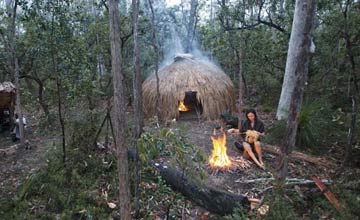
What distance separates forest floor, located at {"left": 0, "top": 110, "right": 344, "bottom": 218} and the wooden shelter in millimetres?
1304

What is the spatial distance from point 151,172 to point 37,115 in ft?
25.9

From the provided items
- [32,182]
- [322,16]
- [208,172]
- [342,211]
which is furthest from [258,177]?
[322,16]

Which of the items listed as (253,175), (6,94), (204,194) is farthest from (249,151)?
(6,94)


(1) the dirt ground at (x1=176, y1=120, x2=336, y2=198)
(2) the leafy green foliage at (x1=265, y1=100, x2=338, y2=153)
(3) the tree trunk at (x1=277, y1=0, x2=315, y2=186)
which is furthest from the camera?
(2) the leafy green foliage at (x1=265, y1=100, x2=338, y2=153)

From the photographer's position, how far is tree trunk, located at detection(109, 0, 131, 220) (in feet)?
10.8

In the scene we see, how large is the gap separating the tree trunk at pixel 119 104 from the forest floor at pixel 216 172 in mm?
1400

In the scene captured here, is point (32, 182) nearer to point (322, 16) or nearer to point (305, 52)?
point (305, 52)

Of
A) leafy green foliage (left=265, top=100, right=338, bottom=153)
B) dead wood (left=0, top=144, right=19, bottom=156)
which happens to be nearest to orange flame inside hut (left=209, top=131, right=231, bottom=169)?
leafy green foliage (left=265, top=100, right=338, bottom=153)

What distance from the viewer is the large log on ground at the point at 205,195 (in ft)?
15.3

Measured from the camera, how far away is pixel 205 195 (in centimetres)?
504

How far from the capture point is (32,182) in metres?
5.70

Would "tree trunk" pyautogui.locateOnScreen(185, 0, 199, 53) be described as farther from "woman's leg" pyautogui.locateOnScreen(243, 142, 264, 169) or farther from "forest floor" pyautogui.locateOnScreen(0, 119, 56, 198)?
"woman's leg" pyautogui.locateOnScreen(243, 142, 264, 169)

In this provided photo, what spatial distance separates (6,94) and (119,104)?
7.20 meters

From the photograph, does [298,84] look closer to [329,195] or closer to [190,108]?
[329,195]
